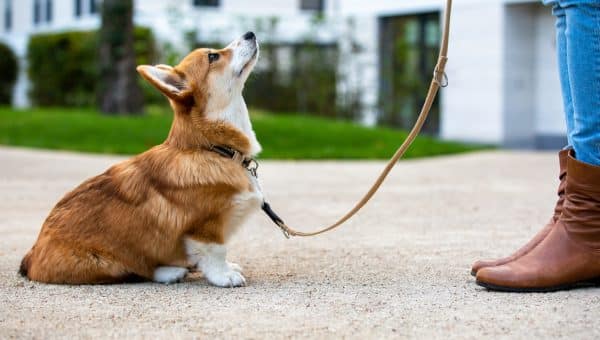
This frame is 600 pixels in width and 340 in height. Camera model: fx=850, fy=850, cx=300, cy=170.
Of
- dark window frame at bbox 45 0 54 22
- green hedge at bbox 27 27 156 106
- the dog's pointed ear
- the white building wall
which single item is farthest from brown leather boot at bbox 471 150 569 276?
dark window frame at bbox 45 0 54 22

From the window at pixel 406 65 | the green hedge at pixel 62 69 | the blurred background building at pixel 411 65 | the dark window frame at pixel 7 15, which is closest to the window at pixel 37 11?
the dark window frame at pixel 7 15

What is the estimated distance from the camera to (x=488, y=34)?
13.9 meters

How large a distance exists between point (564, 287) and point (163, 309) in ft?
4.96

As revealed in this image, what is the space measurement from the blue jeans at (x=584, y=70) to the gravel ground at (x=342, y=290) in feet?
1.87

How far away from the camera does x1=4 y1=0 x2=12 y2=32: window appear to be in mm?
28350

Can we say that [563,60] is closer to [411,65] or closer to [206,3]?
[411,65]

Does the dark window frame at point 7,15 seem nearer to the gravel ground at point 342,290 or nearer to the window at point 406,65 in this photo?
the window at point 406,65

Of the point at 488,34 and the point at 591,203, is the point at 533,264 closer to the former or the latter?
the point at 591,203

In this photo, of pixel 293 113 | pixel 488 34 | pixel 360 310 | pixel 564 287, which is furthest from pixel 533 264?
pixel 293 113

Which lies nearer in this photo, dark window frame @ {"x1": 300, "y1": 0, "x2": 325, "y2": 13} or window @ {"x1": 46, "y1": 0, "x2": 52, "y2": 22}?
dark window frame @ {"x1": 300, "y1": 0, "x2": 325, "y2": 13}

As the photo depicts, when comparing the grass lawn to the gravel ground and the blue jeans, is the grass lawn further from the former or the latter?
the blue jeans

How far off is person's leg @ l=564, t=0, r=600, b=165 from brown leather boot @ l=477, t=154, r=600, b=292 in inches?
3.5

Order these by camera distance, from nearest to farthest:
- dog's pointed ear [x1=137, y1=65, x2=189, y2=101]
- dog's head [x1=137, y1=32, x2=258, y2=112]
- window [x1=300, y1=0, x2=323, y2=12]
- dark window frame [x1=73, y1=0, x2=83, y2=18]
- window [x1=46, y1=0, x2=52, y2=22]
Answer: dog's pointed ear [x1=137, y1=65, x2=189, y2=101] → dog's head [x1=137, y1=32, x2=258, y2=112] → window [x1=300, y1=0, x2=323, y2=12] → dark window frame [x1=73, y1=0, x2=83, y2=18] → window [x1=46, y1=0, x2=52, y2=22]

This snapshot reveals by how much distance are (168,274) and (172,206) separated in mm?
306
